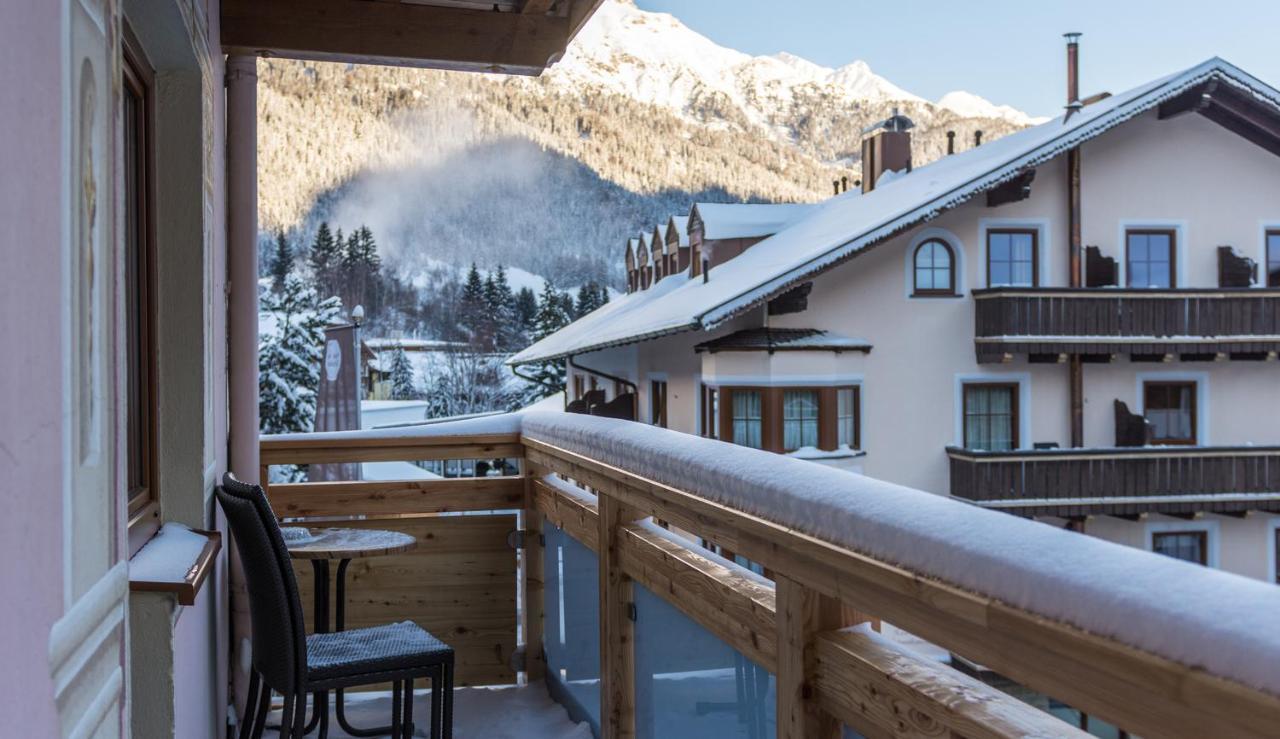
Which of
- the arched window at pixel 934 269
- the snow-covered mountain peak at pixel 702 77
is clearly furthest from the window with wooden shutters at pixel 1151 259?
the snow-covered mountain peak at pixel 702 77

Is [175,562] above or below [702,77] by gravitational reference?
below

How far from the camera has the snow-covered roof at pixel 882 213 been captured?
11.3 meters

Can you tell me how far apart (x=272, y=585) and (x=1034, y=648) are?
167 centimetres

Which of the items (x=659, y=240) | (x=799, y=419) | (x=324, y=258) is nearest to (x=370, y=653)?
(x=799, y=419)

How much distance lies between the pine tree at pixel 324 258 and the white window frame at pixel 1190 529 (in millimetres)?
37972

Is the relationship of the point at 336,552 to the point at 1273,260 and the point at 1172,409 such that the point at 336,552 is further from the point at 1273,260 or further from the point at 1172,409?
the point at 1273,260

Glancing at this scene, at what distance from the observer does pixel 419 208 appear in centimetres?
5650

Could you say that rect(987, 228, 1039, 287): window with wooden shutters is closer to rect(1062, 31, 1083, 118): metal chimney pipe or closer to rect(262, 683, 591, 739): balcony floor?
rect(1062, 31, 1083, 118): metal chimney pipe

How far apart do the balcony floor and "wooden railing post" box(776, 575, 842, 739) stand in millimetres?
1430

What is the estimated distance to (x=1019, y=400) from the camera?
13.5 m

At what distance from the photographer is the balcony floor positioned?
3021mm

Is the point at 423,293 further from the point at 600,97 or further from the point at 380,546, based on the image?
the point at 380,546

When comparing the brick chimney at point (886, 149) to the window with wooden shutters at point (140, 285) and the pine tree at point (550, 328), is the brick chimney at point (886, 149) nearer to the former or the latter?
the window with wooden shutters at point (140, 285)

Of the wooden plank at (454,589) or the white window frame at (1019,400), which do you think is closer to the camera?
the wooden plank at (454,589)
